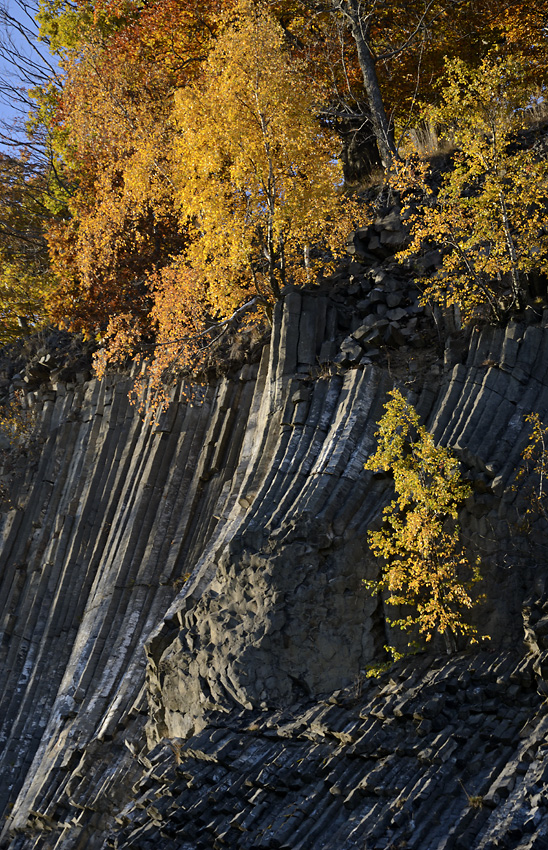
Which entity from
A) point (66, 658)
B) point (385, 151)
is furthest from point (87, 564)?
point (385, 151)

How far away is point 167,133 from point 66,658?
17925 mm

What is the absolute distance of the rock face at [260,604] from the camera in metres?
13.8

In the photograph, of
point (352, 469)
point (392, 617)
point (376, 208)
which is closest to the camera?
point (392, 617)

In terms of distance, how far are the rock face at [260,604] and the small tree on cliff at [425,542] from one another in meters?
0.66

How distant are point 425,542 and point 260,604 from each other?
381 cm

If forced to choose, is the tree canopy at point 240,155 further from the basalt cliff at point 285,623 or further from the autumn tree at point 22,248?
the basalt cliff at point 285,623

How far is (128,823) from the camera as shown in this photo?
14523mm

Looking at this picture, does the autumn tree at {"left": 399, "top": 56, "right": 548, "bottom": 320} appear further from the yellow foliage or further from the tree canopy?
the yellow foliage

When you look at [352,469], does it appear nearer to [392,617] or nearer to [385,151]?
[392,617]

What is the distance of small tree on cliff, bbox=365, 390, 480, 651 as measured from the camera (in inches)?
587

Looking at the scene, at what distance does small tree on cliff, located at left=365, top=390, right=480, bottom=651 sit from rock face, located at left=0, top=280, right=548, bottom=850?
0.66 meters

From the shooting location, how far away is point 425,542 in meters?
14.9

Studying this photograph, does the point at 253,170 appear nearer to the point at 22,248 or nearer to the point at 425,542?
the point at 425,542

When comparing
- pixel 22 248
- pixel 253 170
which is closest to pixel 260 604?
pixel 253 170
